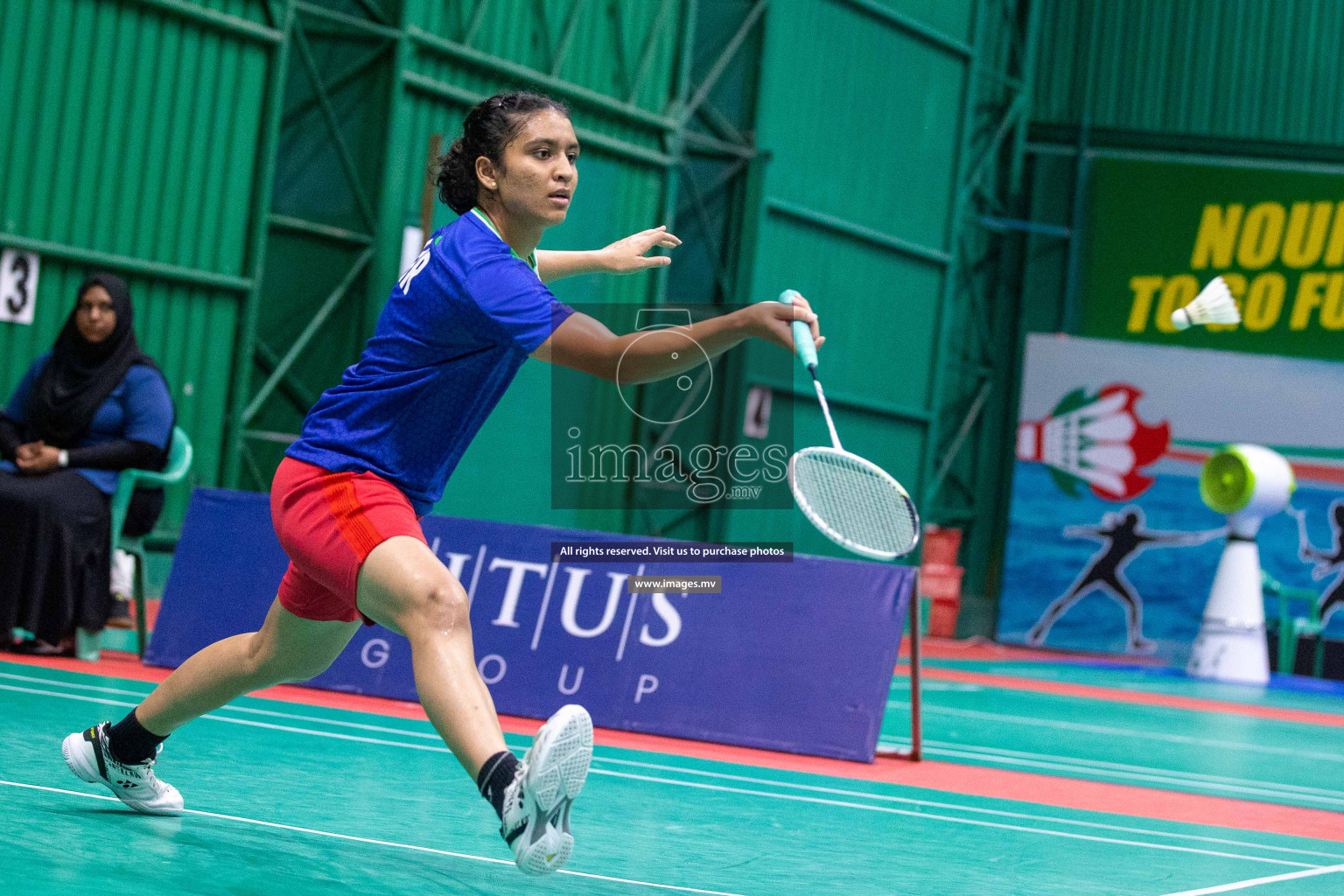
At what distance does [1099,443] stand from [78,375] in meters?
12.6

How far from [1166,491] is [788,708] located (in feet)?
38.4

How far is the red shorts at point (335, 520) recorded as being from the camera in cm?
301

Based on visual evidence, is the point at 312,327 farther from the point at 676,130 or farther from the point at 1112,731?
the point at 1112,731

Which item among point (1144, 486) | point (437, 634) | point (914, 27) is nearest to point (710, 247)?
point (914, 27)

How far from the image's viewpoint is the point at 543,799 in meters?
2.70

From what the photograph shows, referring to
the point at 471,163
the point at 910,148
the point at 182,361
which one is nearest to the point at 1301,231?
the point at 910,148

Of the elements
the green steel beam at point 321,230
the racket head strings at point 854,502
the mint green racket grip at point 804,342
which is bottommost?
the racket head strings at point 854,502

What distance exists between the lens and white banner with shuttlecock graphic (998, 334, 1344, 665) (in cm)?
1639

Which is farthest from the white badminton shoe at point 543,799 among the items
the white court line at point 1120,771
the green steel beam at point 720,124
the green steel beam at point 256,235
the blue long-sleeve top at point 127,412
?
the green steel beam at point 720,124

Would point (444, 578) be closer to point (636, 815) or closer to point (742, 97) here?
point (636, 815)

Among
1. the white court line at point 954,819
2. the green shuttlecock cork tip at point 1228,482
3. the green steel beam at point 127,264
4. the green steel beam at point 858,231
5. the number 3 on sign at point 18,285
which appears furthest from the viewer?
the green steel beam at point 858,231

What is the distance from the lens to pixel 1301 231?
1723 centimetres

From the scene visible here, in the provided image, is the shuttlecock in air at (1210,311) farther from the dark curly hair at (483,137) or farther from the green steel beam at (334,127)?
the green steel beam at (334,127)

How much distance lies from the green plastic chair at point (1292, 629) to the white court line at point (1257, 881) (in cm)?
1102
